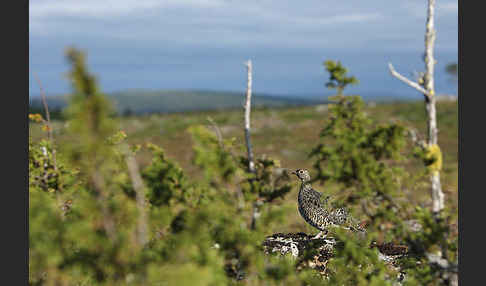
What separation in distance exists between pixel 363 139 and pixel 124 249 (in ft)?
11.1

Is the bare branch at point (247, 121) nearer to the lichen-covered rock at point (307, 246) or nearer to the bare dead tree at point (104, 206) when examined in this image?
the bare dead tree at point (104, 206)

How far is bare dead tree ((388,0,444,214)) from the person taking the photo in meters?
6.93

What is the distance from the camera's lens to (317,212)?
11570 mm

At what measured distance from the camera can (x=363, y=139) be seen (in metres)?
6.60

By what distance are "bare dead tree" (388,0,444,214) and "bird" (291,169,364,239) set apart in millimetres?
4243

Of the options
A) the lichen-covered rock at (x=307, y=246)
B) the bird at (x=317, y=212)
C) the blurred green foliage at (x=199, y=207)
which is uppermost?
the blurred green foliage at (x=199, y=207)

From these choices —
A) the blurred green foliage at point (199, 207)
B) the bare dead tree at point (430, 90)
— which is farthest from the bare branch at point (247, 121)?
the bare dead tree at point (430, 90)

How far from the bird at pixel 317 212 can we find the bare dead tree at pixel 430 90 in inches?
167

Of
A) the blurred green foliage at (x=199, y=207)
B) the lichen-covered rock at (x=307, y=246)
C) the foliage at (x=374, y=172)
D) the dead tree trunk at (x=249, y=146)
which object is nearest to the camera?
the blurred green foliage at (x=199, y=207)

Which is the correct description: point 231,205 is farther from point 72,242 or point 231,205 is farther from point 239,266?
point 72,242

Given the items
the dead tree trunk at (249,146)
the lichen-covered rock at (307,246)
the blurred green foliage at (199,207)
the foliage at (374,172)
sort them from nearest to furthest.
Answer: the blurred green foliage at (199,207)
the foliage at (374,172)
the dead tree trunk at (249,146)
the lichen-covered rock at (307,246)

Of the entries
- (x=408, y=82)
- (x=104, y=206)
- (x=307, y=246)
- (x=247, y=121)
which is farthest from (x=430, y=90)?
(x=307, y=246)

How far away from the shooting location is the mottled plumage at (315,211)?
450 inches

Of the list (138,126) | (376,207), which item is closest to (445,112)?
(138,126)
